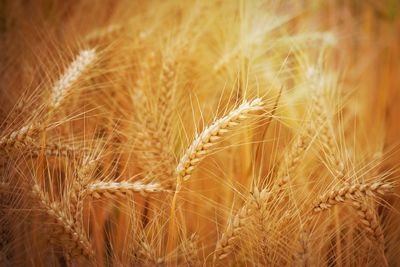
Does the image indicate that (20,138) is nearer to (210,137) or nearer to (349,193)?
(210,137)

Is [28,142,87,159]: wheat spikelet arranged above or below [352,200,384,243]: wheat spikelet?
above

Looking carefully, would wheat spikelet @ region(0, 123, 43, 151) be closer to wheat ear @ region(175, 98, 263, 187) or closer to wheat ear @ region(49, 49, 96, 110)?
wheat ear @ region(49, 49, 96, 110)

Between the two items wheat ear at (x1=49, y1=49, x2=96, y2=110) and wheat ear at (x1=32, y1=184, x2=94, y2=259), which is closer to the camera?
wheat ear at (x1=32, y1=184, x2=94, y2=259)

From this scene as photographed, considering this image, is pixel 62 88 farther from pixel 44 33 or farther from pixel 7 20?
pixel 7 20

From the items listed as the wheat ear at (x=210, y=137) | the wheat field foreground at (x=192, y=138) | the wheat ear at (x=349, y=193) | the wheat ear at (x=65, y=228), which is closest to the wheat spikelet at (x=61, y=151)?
the wheat field foreground at (x=192, y=138)

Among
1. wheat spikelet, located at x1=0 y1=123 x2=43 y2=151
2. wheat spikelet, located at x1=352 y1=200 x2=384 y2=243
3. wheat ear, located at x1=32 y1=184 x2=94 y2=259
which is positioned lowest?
wheat spikelet, located at x1=352 y1=200 x2=384 y2=243

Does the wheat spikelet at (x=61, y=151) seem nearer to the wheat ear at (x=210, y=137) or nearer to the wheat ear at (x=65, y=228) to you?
the wheat ear at (x=65, y=228)

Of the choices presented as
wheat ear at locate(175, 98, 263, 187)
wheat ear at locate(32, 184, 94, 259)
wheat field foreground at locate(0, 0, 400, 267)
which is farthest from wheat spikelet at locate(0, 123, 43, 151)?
wheat ear at locate(175, 98, 263, 187)

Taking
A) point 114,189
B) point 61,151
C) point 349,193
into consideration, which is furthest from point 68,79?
point 349,193
